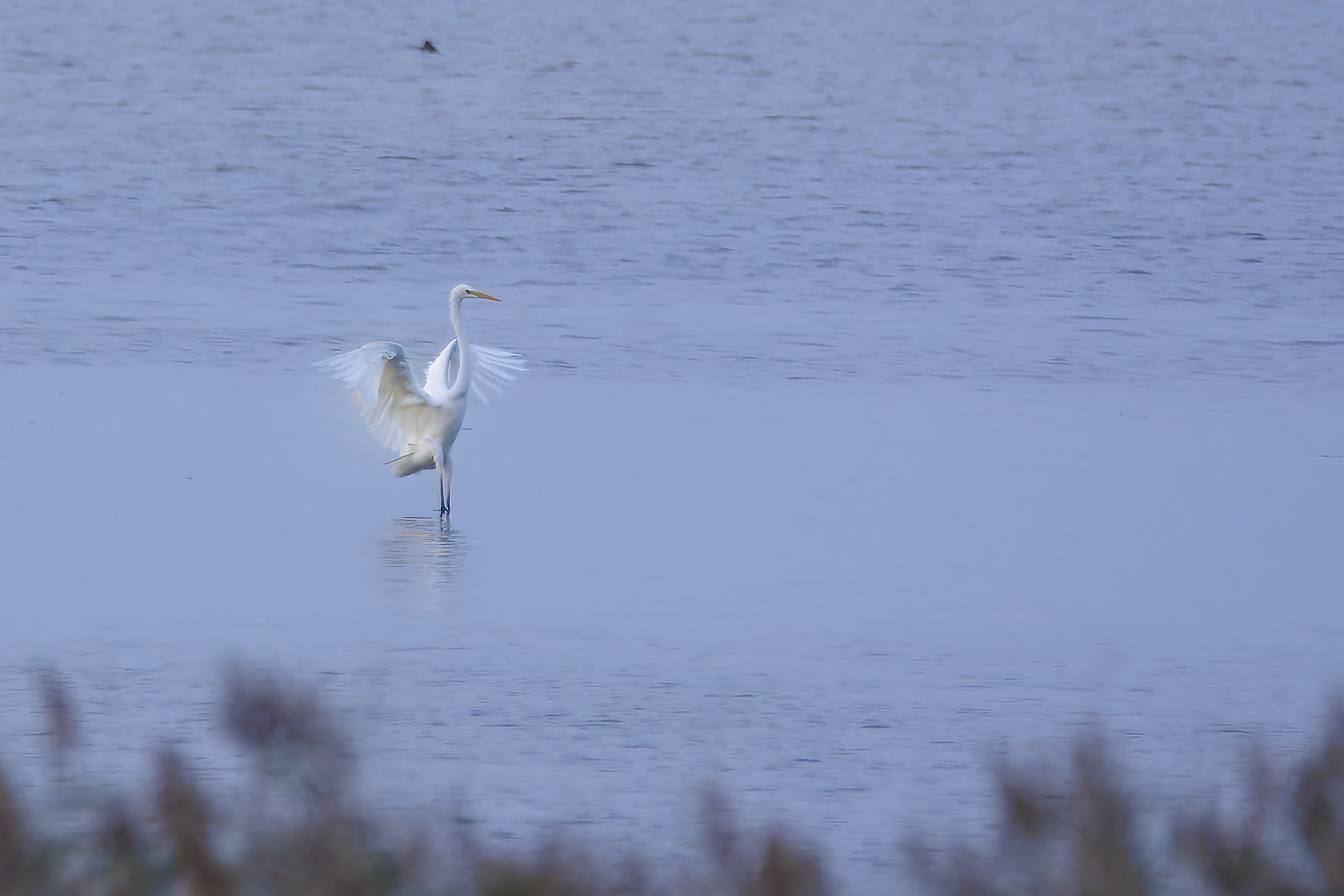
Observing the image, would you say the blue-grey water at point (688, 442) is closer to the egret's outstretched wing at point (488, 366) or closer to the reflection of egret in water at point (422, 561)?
the reflection of egret in water at point (422, 561)

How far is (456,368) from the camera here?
9609 mm

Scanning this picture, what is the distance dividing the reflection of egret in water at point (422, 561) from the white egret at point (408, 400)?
18.8 inches

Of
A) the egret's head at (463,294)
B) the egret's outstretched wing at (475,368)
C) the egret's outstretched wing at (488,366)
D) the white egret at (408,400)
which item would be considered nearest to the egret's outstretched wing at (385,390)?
the white egret at (408,400)

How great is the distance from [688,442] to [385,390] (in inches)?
47.1

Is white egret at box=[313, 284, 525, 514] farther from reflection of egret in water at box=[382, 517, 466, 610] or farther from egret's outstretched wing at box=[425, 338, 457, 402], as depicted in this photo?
reflection of egret in water at box=[382, 517, 466, 610]

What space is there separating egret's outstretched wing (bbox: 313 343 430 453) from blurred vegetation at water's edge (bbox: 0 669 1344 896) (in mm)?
5375

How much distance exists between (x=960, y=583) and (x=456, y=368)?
3320 millimetres

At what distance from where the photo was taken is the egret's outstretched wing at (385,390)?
8.54 m

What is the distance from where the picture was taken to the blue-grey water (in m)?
5.44

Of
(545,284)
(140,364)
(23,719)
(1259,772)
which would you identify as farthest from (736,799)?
(545,284)

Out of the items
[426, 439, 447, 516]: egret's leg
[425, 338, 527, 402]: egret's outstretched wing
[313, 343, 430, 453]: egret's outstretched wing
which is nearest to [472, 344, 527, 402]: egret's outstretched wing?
[425, 338, 527, 402]: egret's outstretched wing

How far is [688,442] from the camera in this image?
8.73m

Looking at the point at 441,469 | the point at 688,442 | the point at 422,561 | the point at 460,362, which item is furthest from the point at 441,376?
the point at 422,561

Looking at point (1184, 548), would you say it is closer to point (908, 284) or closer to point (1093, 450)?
point (1093, 450)
